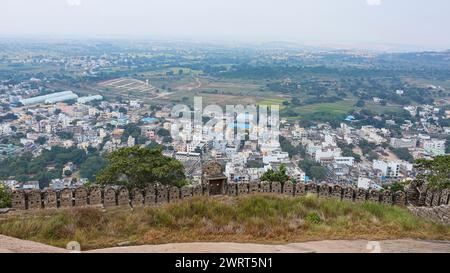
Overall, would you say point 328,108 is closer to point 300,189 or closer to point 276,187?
point 300,189

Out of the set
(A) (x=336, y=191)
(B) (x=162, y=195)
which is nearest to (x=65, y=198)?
(B) (x=162, y=195)

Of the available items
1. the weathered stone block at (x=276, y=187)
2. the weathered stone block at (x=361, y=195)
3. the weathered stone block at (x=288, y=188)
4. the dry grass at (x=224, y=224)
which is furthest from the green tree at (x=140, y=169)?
the weathered stone block at (x=361, y=195)

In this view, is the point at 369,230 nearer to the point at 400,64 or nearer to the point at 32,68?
the point at 32,68

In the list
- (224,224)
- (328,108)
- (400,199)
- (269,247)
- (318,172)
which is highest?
(269,247)

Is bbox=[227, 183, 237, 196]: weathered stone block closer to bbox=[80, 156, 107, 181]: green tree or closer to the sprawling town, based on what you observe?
the sprawling town

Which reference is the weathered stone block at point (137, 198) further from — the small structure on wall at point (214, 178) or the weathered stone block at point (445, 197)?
the weathered stone block at point (445, 197)

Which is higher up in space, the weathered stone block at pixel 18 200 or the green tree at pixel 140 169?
the weathered stone block at pixel 18 200

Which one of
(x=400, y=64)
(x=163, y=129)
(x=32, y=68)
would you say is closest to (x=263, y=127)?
(x=163, y=129)
